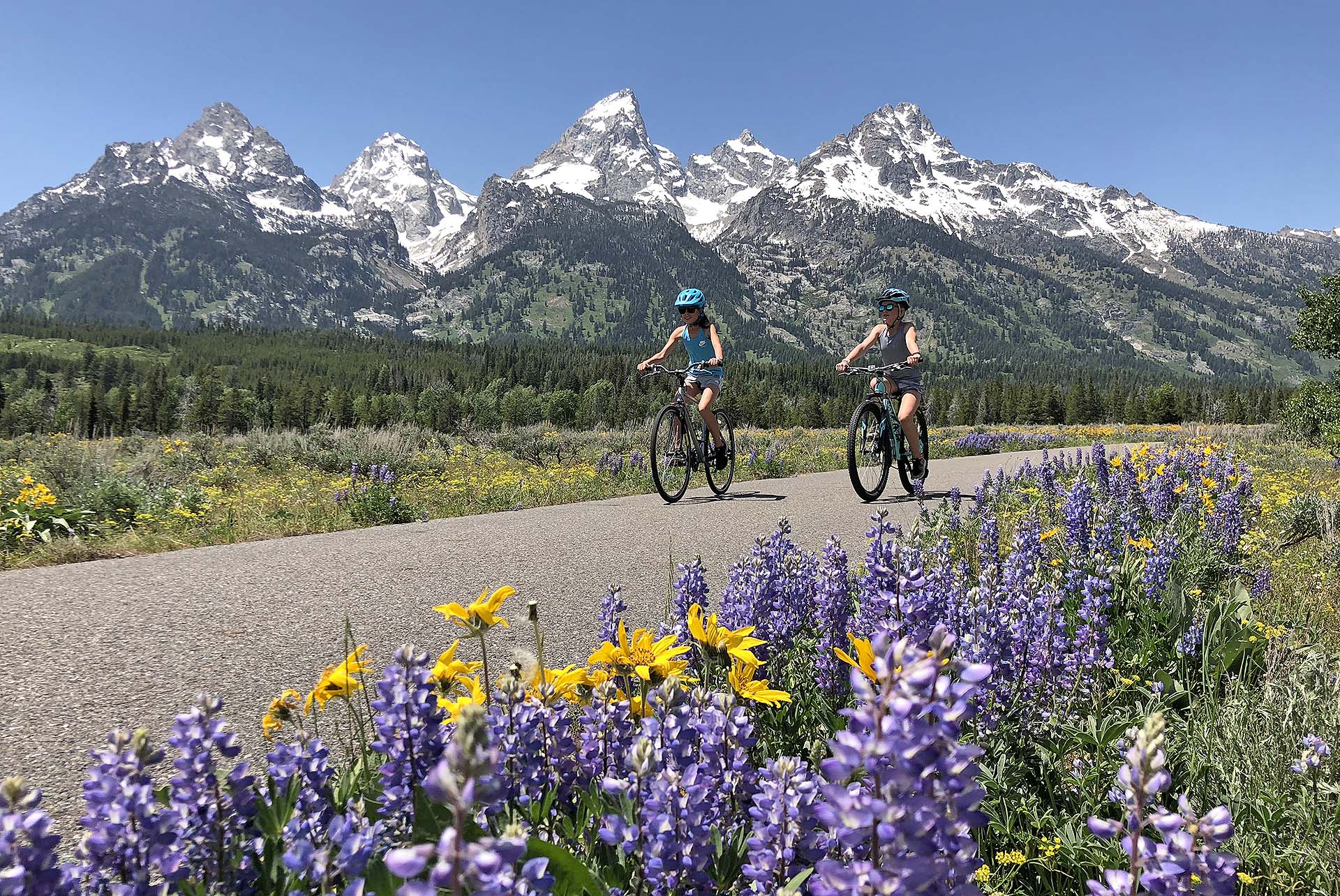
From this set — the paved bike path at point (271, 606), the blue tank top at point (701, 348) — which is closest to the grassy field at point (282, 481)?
the paved bike path at point (271, 606)

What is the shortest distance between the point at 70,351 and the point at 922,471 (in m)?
217

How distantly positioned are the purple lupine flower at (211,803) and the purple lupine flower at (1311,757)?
280cm

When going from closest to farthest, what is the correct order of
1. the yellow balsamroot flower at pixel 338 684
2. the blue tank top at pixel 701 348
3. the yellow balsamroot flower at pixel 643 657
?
the yellow balsamroot flower at pixel 338 684 < the yellow balsamroot flower at pixel 643 657 < the blue tank top at pixel 701 348

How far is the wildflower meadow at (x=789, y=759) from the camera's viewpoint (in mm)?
834

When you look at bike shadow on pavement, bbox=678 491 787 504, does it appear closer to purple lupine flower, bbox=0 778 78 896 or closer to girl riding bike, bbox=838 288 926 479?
girl riding bike, bbox=838 288 926 479

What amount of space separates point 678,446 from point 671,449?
0.12m

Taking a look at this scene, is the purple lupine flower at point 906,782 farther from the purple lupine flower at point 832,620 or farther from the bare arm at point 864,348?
the bare arm at point 864,348

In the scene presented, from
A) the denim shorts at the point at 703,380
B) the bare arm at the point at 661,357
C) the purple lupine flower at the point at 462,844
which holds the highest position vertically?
the bare arm at the point at 661,357

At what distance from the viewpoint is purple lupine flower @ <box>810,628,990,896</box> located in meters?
0.78

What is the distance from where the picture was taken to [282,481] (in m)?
10.8

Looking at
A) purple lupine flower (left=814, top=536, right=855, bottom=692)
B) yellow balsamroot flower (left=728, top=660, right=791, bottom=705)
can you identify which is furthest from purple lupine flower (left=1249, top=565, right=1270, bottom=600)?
yellow balsamroot flower (left=728, top=660, right=791, bottom=705)

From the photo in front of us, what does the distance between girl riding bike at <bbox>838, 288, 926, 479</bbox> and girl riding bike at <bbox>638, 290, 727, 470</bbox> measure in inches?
63.2

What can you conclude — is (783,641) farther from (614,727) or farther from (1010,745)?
(614,727)

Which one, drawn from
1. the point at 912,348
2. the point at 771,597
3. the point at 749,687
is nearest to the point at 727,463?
the point at 912,348
